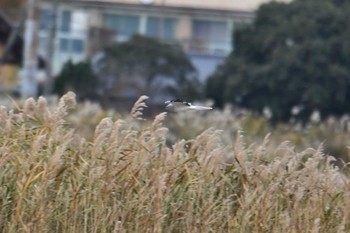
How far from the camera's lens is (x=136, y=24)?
50500 millimetres

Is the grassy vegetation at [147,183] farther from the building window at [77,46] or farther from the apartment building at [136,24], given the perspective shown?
the building window at [77,46]

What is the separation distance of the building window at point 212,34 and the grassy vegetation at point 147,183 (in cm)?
4134

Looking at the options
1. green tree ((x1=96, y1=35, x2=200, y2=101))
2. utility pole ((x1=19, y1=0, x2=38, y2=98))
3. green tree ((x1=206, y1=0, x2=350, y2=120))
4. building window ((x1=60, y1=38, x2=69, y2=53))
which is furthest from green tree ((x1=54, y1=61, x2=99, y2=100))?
building window ((x1=60, y1=38, x2=69, y2=53))

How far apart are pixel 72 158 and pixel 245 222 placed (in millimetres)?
1190

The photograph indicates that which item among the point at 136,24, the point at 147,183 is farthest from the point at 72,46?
the point at 147,183

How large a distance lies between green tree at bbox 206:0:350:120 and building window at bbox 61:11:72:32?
1198 centimetres

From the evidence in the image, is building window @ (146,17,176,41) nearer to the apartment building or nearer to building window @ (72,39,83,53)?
the apartment building

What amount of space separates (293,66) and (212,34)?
15582 mm

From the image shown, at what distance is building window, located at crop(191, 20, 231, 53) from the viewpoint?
5031cm

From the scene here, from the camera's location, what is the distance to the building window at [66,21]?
4894cm

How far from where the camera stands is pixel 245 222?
8047 millimetres

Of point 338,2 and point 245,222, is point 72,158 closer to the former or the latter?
point 245,222

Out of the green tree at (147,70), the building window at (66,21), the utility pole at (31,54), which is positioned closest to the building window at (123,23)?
the building window at (66,21)

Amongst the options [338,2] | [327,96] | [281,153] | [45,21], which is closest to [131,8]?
[45,21]
